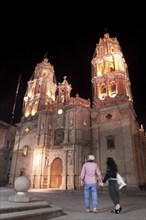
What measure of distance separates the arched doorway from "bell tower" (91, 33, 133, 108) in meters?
13.1

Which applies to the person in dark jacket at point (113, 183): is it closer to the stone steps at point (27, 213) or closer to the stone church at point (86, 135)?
the stone steps at point (27, 213)

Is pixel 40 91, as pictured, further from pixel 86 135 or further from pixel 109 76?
pixel 86 135

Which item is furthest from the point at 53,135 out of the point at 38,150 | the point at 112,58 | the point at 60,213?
the point at 60,213

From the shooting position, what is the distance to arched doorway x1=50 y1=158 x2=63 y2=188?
29.9 m

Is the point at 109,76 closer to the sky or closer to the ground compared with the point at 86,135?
closer to the sky

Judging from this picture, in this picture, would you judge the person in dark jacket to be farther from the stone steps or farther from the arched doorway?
the arched doorway

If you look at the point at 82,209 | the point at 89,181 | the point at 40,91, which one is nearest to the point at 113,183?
the point at 89,181

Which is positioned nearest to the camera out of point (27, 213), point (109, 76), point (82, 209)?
point (27, 213)

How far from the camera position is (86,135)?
31.5 m

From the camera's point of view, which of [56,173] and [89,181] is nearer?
[89,181]

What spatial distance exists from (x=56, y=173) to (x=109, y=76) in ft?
71.5

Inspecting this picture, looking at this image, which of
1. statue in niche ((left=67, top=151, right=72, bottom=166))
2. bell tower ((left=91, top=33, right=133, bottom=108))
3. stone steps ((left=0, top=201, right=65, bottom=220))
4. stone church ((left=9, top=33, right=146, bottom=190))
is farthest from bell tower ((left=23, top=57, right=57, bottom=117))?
stone steps ((left=0, top=201, right=65, bottom=220))

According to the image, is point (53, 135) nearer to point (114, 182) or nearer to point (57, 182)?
point (57, 182)

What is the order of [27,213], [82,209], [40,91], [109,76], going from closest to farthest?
[27,213], [82,209], [109,76], [40,91]
